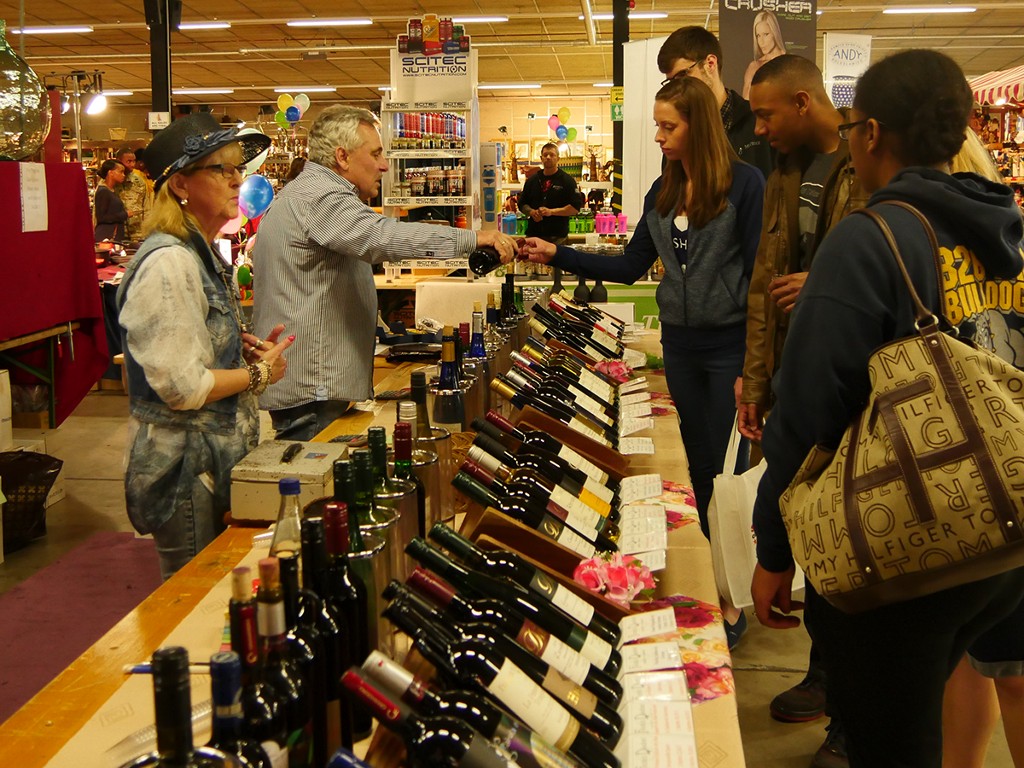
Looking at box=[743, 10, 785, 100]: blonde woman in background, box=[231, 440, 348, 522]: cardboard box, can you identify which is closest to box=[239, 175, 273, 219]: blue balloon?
box=[743, 10, 785, 100]: blonde woman in background

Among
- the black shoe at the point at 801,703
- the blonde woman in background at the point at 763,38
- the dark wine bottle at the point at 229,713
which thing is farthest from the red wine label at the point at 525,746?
the blonde woman in background at the point at 763,38

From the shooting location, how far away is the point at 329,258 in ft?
9.89

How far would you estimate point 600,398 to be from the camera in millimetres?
2549

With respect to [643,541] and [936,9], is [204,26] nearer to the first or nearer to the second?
[936,9]

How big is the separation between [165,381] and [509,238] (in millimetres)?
1424

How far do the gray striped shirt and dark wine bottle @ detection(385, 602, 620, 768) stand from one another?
197 centimetres

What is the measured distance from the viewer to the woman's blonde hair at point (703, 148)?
2992 mm

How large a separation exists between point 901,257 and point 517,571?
0.72 meters

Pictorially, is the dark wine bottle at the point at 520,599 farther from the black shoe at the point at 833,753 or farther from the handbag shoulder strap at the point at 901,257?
the black shoe at the point at 833,753

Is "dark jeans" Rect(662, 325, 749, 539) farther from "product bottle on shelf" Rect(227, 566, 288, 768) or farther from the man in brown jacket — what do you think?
"product bottle on shelf" Rect(227, 566, 288, 768)

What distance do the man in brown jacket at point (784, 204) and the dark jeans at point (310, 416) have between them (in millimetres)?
1281

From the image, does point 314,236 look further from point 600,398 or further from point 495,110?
point 495,110

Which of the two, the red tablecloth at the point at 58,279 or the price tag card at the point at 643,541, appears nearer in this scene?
the price tag card at the point at 643,541

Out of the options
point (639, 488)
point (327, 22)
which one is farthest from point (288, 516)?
point (327, 22)
